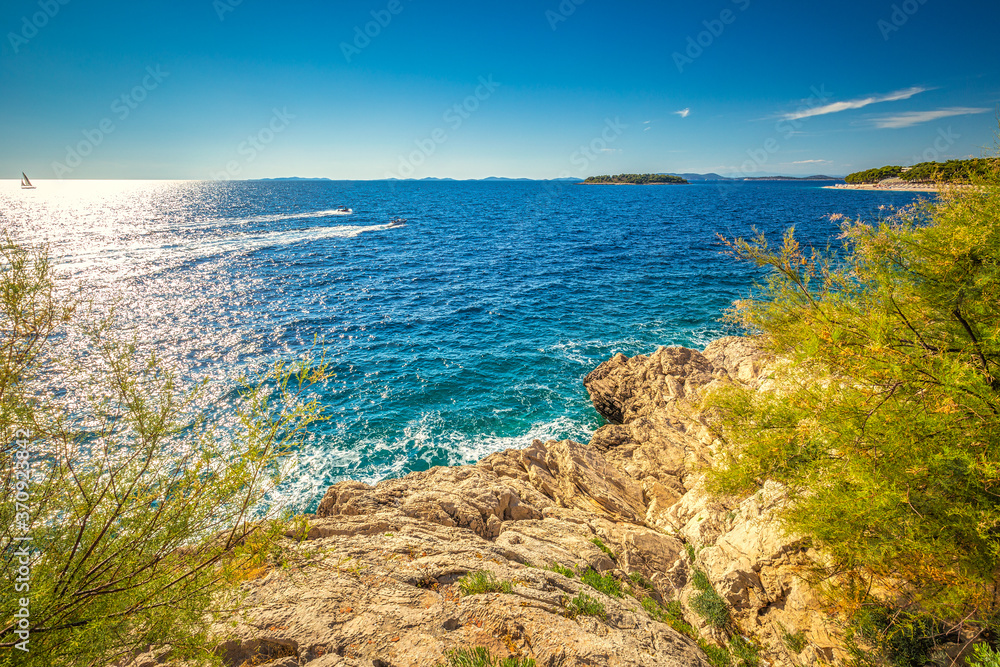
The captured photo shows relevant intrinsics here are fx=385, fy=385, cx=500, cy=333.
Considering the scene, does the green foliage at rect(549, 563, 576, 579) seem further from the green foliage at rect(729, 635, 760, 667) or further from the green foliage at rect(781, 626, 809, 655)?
the green foliage at rect(781, 626, 809, 655)

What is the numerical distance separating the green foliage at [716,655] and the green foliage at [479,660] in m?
4.43

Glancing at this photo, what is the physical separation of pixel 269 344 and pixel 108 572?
25938 mm

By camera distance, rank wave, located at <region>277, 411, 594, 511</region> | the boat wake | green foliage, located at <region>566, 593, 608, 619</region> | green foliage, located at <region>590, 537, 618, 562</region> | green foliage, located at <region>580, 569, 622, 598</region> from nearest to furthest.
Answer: green foliage, located at <region>566, 593, 608, 619</region> → green foliage, located at <region>580, 569, 622, 598</region> → green foliage, located at <region>590, 537, 618, 562</region> → wave, located at <region>277, 411, 594, 511</region> → the boat wake

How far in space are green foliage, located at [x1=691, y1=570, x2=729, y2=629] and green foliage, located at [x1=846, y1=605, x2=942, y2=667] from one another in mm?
2214

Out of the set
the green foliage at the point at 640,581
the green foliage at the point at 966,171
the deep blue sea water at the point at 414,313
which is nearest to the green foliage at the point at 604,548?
the green foliage at the point at 640,581

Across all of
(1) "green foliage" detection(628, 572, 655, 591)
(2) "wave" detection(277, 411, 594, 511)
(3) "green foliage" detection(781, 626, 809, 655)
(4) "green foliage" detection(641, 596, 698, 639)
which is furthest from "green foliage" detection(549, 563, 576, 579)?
(2) "wave" detection(277, 411, 594, 511)

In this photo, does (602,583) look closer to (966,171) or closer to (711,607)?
(711,607)

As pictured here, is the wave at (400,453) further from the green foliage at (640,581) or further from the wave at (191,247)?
the wave at (191,247)

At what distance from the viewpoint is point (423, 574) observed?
8492 millimetres

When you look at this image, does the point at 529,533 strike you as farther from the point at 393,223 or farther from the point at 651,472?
the point at 393,223

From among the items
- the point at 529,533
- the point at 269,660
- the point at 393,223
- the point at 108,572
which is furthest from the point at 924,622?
the point at 393,223

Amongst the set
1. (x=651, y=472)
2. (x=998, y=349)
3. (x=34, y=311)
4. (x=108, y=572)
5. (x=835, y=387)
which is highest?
(x=34, y=311)

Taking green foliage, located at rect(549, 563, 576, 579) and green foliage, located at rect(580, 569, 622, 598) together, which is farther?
green foliage, located at rect(549, 563, 576, 579)

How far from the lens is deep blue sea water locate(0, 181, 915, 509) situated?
69.3ft
